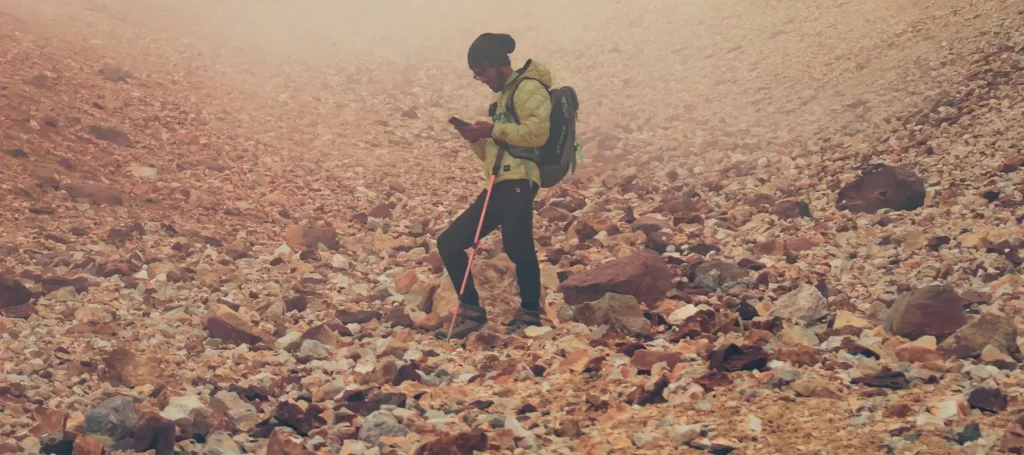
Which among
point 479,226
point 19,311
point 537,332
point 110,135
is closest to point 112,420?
point 19,311

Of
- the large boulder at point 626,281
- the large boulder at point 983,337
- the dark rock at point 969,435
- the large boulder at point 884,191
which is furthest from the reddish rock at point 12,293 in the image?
the large boulder at point 884,191

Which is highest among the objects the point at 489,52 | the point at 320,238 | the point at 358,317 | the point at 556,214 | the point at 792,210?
the point at 489,52

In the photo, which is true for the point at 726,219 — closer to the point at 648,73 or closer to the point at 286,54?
the point at 648,73

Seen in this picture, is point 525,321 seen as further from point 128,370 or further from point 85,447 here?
point 85,447

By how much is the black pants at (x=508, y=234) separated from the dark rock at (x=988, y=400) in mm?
3259

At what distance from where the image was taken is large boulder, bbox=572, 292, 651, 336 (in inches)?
312

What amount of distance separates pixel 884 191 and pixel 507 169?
5058mm

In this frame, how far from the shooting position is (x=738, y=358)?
6.82 m

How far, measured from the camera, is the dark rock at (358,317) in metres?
8.48

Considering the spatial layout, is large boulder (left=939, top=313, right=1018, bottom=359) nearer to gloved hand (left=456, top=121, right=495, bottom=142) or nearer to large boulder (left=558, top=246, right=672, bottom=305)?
large boulder (left=558, top=246, right=672, bottom=305)

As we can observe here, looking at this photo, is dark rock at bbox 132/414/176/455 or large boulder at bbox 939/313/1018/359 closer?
dark rock at bbox 132/414/176/455

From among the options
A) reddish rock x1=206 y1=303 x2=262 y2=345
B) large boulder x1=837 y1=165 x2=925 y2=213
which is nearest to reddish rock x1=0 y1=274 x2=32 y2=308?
reddish rock x1=206 y1=303 x2=262 y2=345

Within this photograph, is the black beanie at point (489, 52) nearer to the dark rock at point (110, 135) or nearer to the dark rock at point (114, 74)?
the dark rock at point (110, 135)

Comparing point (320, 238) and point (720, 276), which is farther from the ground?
point (720, 276)
